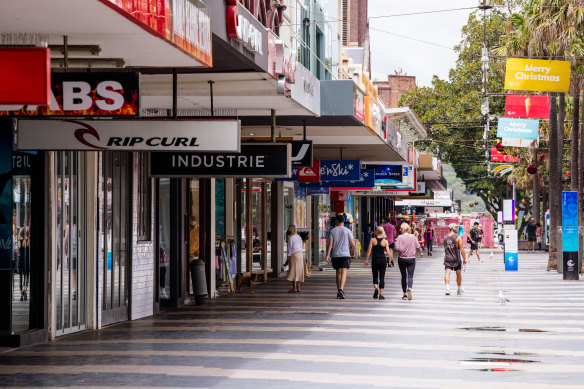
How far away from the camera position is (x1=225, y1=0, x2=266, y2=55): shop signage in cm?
1265

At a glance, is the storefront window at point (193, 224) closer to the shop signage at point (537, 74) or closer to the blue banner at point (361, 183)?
the blue banner at point (361, 183)

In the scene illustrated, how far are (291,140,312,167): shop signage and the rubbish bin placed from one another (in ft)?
9.29

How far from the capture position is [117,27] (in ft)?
31.8

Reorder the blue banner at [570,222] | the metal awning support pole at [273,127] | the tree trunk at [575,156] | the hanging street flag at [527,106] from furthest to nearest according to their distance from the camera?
the hanging street flag at [527,106], the tree trunk at [575,156], the blue banner at [570,222], the metal awning support pole at [273,127]

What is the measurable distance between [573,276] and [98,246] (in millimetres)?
16450

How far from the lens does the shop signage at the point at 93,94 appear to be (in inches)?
436

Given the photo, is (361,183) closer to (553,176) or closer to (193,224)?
(553,176)

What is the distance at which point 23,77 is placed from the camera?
8.47 m

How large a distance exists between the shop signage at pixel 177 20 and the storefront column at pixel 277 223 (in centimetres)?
1924

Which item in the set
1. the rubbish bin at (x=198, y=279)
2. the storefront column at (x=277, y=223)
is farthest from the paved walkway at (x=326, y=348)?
the storefront column at (x=277, y=223)

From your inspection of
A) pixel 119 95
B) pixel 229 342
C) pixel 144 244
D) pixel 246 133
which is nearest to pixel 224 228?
pixel 246 133

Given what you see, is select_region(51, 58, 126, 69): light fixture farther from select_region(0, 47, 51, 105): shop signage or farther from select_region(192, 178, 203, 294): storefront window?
select_region(192, 178, 203, 294): storefront window

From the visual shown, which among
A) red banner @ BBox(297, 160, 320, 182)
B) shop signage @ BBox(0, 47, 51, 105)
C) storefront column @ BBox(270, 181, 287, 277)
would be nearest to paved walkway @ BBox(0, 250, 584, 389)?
shop signage @ BBox(0, 47, 51, 105)

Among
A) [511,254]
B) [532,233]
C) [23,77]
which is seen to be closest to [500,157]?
[532,233]
